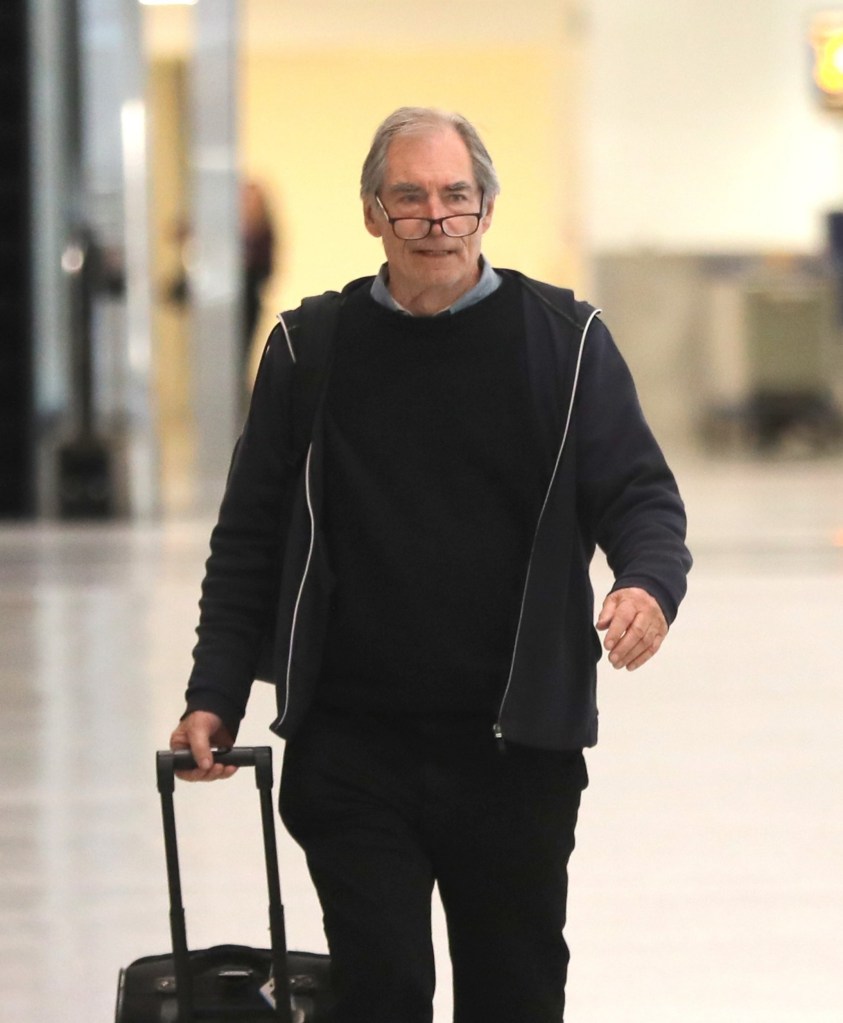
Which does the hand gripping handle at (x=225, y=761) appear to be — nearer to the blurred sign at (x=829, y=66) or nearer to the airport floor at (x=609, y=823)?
the airport floor at (x=609, y=823)

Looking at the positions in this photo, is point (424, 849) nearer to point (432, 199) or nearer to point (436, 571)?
point (436, 571)

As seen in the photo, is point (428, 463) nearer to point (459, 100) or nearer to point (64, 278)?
point (64, 278)

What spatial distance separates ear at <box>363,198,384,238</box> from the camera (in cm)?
227

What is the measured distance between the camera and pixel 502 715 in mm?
2236

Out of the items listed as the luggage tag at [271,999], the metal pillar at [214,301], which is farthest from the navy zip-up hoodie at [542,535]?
the metal pillar at [214,301]

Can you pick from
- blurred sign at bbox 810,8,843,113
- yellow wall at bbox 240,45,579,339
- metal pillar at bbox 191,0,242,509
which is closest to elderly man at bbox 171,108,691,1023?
metal pillar at bbox 191,0,242,509

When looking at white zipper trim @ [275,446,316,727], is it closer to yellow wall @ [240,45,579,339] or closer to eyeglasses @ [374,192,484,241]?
eyeglasses @ [374,192,484,241]

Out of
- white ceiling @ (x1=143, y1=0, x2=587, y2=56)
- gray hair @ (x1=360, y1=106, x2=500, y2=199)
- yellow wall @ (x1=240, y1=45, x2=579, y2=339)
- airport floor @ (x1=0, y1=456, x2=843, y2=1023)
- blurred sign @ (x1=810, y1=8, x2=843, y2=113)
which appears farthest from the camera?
yellow wall @ (x1=240, y1=45, x2=579, y2=339)

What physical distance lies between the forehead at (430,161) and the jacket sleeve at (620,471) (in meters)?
0.24

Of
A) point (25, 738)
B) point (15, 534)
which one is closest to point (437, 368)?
point (25, 738)

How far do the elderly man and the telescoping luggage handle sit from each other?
0.07 metres

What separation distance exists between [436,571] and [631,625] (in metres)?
0.26

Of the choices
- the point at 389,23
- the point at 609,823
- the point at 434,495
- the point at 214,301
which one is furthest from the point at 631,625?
the point at 389,23

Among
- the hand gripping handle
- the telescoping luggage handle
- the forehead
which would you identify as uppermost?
the forehead
